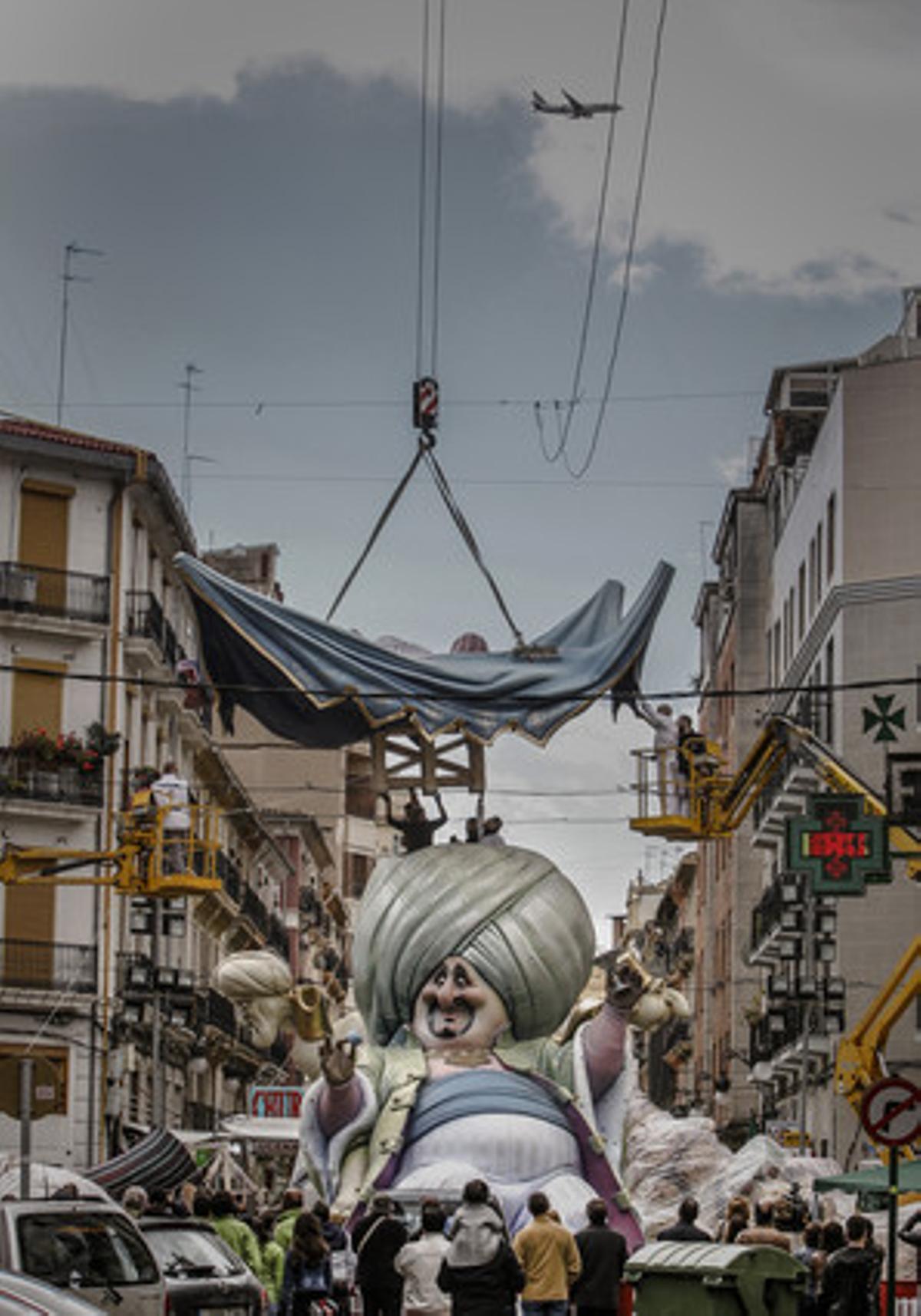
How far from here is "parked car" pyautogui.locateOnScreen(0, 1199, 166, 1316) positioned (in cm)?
1789

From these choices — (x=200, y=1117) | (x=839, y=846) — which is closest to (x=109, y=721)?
(x=200, y=1117)

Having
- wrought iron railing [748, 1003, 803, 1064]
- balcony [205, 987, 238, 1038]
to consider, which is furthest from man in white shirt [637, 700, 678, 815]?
balcony [205, 987, 238, 1038]

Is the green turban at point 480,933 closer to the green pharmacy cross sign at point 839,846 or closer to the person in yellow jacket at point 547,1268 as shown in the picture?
the green pharmacy cross sign at point 839,846

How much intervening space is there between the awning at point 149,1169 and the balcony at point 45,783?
18.7 m

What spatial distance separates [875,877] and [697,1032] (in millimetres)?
69053

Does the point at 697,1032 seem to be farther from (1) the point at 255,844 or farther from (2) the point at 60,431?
(2) the point at 60,431

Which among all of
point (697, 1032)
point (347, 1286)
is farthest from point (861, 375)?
point (697, 1032)

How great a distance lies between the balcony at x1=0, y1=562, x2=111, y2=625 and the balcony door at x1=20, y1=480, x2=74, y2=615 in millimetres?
13

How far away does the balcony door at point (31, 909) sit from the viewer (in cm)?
5234

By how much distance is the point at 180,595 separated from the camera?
62.3m

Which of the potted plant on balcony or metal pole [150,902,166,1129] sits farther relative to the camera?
the potted plant on balcony

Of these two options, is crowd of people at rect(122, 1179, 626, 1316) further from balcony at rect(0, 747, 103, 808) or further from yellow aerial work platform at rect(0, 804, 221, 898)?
balcony at rect(0, 747, 103, 808)

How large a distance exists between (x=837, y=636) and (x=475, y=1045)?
27403 mm

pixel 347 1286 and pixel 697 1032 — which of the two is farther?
pixel 697 1032
